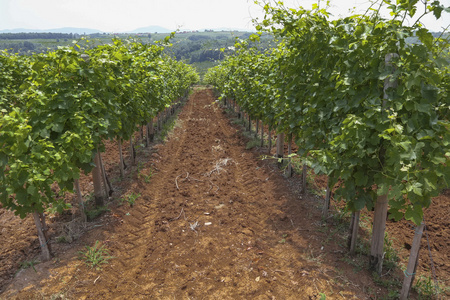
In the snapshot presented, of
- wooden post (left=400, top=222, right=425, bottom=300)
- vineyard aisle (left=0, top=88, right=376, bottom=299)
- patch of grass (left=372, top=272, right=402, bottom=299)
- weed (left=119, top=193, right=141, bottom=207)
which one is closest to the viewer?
wooden post (left=400, top=222, right=425, bottom=300)

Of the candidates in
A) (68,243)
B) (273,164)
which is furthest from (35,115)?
(273,164)

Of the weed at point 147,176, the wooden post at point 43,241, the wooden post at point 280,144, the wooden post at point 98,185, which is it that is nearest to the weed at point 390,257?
the wooden post at point 280,144

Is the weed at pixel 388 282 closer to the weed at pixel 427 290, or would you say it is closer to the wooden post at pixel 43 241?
the weed at pixel 427 290

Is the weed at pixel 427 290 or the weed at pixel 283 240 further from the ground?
the weed at pixel 427 290

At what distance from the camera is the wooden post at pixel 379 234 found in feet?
13.8

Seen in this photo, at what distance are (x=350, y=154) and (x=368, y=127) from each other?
400mm

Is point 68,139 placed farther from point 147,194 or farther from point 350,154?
point 350,154

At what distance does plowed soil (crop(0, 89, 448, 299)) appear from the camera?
13.6 feet

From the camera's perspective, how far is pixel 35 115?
468 centimetres

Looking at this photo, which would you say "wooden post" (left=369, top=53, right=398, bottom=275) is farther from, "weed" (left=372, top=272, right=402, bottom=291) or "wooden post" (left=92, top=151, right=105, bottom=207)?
"wooden post" (left=92, top=151, right=105, bottom=207)

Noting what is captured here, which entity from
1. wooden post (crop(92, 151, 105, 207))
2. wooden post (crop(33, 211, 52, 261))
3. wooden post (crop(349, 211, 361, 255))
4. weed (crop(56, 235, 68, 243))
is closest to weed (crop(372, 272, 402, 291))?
wooden post (crop(349, 211, 361, 255))

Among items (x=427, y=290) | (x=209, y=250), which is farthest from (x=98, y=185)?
(x=427, y=290)

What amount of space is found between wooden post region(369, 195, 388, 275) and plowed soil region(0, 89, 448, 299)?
0.89ft

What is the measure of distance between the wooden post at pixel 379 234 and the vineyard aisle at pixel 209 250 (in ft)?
0.85
